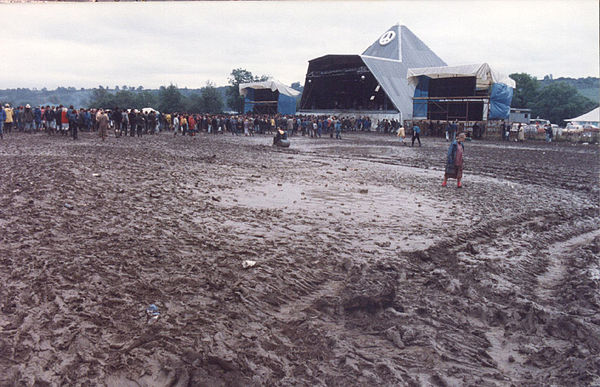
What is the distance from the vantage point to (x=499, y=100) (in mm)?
33406

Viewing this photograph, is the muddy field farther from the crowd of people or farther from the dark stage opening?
the dark stage opening

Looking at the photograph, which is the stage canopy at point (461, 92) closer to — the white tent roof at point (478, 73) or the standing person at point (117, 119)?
the white tent roof at point (478, 73)

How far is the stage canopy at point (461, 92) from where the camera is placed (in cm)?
3309

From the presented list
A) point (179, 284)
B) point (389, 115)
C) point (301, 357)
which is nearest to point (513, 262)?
point (301, 357)

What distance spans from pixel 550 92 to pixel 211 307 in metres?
76.2

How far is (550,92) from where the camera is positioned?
220 ft

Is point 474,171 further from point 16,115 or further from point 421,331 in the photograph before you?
point 16,115

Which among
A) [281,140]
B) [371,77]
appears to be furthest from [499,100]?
[281,140]

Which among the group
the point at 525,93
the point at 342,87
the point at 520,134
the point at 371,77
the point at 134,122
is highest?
the point at 525,93

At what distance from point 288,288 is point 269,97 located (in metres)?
45.3

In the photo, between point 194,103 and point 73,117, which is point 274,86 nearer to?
point 194,103

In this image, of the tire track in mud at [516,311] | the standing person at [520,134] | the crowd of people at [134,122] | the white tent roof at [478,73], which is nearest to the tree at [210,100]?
the crowd of people at [134,122]

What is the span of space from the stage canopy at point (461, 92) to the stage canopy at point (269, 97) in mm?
13424

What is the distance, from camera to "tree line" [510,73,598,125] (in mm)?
64938
